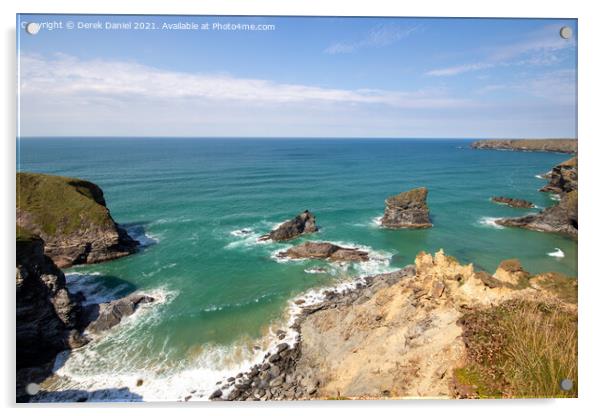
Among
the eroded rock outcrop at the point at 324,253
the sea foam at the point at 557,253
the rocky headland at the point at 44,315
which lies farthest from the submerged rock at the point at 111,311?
the sea foam at the point at 557,253

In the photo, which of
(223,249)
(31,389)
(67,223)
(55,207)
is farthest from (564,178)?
(55,207)

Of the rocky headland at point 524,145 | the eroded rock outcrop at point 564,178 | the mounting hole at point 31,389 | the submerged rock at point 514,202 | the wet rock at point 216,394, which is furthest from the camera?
the rocky headland at point 524,145

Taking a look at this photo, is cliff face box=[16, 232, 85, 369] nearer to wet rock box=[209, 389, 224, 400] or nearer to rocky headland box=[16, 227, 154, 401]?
rocky headland box=[16, 227, 154, 401]

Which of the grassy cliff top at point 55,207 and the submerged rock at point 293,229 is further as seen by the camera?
the submerged rock at point 293,229

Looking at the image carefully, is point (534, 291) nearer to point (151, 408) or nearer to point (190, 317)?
point (151, 408)

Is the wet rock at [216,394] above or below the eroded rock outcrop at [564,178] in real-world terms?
Answer: below

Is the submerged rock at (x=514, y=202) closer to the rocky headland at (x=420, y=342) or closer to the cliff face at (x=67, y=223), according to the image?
the rocky headland at (x=420, y=342)
